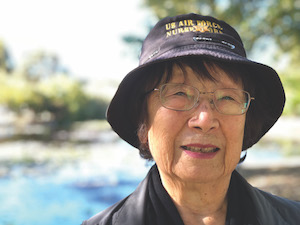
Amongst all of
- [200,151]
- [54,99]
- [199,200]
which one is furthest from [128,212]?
[54,99]

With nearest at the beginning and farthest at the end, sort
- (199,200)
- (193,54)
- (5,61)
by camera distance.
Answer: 1. (193,54)
2. (199,200)
3. (5,61)

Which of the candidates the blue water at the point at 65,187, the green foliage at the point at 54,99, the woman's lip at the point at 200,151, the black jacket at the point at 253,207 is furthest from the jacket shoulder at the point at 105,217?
the green foliage at the point at 54,99

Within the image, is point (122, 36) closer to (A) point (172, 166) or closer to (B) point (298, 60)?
(A) point (172, 166)

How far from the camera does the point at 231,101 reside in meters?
1.09

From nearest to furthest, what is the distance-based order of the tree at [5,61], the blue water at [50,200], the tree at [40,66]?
the blue water at [50,200] → the tree at [40,66] → the tree at [5,61]

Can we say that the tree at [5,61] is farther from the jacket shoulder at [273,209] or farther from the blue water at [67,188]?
the jacket shoulder at [273,209]

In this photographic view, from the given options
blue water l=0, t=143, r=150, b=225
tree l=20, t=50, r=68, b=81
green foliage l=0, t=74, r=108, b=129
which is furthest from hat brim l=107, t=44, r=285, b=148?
tree l=20, t=50, r=68, b=81

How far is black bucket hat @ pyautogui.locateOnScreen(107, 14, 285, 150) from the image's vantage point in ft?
3.48

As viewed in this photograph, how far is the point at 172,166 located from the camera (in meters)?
1.09

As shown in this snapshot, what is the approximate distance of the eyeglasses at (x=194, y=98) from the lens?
41.7 inches

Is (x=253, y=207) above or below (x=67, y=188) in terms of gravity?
above

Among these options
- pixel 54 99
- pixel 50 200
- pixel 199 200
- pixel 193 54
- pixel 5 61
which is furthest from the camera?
pixel 5 61

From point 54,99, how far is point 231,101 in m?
13.3

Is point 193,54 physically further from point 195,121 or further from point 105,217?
point 105,217
